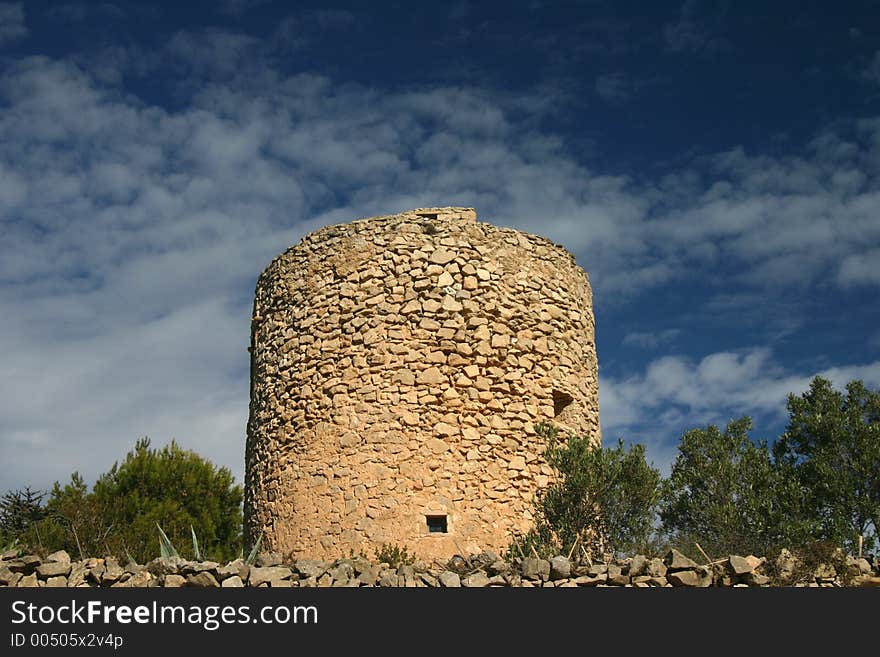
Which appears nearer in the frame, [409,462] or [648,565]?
[648,565]

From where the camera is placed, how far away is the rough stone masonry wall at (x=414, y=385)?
10469 millimetres

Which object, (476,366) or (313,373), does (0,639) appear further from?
(476,366)

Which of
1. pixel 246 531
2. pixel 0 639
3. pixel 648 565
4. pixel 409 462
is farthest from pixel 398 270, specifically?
pixel 0 639

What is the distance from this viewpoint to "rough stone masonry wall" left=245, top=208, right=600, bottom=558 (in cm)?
1047

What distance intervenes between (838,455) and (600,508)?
5348mm

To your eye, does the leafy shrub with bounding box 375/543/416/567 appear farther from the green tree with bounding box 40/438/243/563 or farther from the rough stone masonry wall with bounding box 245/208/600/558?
the green tree with bounding box 40/438/243/563

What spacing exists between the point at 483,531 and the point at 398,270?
341 centimetres

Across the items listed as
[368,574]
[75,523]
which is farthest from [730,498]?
[75,523]

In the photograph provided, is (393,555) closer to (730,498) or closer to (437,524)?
(437,524)

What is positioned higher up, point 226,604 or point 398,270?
point 398,270

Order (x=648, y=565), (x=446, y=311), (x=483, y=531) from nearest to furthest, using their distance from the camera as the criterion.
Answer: (x=648, y=565) → (x=483, y=531) → (x=446, y=311)

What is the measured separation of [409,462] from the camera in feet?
34.5

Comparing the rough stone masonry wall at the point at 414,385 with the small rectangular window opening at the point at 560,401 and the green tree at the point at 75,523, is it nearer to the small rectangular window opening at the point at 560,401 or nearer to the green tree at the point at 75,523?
the small rectangular window opening at the point at 560,401

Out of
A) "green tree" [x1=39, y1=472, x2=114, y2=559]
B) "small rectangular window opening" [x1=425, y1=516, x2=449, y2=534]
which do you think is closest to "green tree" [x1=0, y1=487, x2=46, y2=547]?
"green tree" [x1=39, y1=472, x2=114, y2=559]
